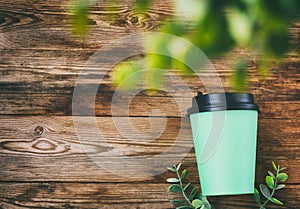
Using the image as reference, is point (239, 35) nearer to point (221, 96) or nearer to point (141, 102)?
point (221, 96)

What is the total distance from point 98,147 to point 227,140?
477 mm

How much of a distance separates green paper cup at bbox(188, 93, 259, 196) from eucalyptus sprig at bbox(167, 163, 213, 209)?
76mm

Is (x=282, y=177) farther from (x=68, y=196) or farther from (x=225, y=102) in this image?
(x=68, y=196)

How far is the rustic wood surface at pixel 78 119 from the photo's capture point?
204 cm

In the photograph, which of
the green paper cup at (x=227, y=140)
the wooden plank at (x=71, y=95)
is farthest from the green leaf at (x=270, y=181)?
the wooden plank at (x=71, y=95)

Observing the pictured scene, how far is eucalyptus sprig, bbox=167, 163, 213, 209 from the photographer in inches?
75.7

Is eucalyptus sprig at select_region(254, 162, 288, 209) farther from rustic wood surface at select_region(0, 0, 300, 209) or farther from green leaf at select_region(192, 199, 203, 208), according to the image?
green leaf at select_region(192, 199, 203, 208)

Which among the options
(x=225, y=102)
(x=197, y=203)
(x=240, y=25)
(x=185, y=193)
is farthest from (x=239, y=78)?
(x=185, y=193)

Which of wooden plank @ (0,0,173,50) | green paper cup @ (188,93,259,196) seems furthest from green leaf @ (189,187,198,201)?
wooden plank @ (0,0,173,50)

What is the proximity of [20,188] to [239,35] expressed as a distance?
1.76m

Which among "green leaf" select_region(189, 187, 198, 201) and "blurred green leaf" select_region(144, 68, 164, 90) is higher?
"green leaf" select_region(189, 187, 198, 201)

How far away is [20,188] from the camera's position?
204cm

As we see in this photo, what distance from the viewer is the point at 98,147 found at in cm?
205

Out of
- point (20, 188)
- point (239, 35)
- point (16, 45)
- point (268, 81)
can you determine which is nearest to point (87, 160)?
point (20, 188)
